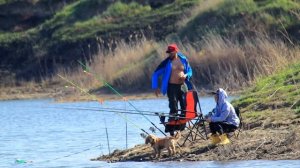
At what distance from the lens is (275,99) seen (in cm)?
1955

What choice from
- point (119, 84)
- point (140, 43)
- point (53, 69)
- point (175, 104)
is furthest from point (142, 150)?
point (53, 69)

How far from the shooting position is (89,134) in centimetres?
2292

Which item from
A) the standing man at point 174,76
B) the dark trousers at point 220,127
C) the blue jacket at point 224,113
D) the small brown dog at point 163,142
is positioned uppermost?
the standing man at point 174,76

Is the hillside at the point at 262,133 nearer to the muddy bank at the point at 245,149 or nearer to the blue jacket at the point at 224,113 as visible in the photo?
the muddy bank at the point at 245,149

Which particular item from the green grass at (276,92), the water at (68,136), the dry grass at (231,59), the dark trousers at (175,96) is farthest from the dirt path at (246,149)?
the dry grass at (231,59)

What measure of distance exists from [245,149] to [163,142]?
125 centimetres

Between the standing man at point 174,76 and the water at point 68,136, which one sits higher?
the standing man at point 174,76

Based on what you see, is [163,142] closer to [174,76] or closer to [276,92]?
[174,76]

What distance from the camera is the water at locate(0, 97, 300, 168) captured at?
18.0m

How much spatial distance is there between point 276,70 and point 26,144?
5.49 meters

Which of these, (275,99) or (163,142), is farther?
(275,99)

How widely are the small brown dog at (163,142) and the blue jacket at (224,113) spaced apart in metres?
0.67

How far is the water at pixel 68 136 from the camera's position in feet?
59.0

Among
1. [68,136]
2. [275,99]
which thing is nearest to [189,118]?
[275,99]
